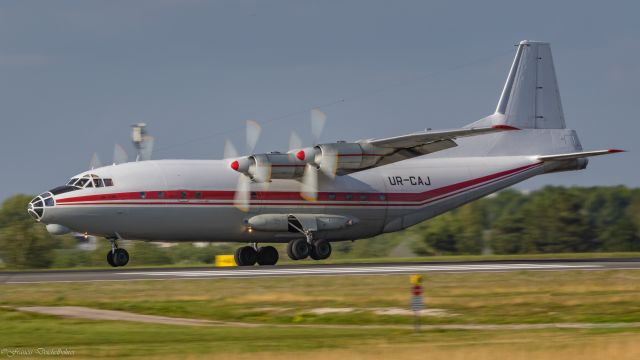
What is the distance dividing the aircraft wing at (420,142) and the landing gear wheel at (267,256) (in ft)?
18.0

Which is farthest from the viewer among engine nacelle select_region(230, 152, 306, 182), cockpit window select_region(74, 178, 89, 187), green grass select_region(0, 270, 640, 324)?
engine nacelle select_region(230, 152, 306, 182)

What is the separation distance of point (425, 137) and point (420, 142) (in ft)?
2.43

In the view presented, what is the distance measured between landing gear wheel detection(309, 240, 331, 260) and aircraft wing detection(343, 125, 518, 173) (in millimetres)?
3523

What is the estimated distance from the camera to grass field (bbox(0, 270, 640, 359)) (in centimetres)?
1784

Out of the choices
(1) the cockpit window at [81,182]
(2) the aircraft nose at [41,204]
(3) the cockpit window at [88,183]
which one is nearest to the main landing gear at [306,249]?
(3) the cockpit window at [88,183]

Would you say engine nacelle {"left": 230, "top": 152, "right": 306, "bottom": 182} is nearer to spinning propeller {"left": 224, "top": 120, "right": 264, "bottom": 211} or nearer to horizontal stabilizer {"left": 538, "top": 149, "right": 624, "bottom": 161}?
spinning propeller {"left": 224, "top": 120, "right": 264, "bottom": 211}

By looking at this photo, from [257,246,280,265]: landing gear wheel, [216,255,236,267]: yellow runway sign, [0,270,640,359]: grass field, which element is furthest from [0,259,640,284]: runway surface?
[216,255,236,267]: yellow runway sign

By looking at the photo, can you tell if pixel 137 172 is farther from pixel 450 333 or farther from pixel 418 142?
pixel 450 333

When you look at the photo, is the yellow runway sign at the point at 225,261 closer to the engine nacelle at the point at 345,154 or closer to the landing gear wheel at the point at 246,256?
the landing gear wheel at the point at 246,256

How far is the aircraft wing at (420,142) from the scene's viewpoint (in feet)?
119

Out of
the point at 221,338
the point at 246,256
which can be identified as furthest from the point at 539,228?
the point at 221,338

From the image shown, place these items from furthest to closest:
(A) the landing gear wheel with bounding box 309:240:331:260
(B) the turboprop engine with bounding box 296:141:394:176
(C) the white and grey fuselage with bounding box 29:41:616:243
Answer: (A) the landing gear wheel with bounding box 309:240:331:260
(B) the turboprop engine with bounding box 296:141:394:176
(C) the white and grey fuselage with bounding box 29:41:616:243

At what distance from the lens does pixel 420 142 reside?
1467 inches

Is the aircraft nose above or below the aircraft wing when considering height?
below
